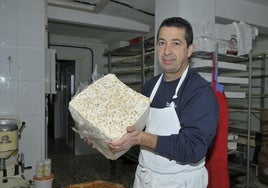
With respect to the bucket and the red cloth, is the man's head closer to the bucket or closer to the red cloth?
the red cloth

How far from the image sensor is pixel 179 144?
3.21 feet

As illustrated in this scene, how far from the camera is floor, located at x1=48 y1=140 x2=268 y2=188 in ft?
10.3

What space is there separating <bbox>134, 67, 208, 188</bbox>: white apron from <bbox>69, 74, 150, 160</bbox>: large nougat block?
0.61 feet

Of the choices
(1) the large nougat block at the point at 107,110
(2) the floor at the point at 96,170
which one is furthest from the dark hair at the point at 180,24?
(2) the floor at the point at 96,170

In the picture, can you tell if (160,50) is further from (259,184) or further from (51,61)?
(259,184)

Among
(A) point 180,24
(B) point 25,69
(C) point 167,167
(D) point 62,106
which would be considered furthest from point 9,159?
(D) point 62,106

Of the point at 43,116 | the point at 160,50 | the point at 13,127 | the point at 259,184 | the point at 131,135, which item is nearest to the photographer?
the point at 131,135

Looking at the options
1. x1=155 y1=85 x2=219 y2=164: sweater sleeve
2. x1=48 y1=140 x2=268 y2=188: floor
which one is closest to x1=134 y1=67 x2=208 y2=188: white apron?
x1=155 y1=85 x2=219 y2=164: sweater sleeve

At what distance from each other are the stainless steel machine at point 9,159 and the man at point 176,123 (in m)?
1.15

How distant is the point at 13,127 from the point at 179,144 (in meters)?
1.53

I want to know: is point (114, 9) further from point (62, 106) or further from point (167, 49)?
point (62, 106)

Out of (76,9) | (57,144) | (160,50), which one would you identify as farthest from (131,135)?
(57,144)

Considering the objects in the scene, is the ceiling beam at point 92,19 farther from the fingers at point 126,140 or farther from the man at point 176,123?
the fingers at point 126,140

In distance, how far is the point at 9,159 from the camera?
2.12 m
